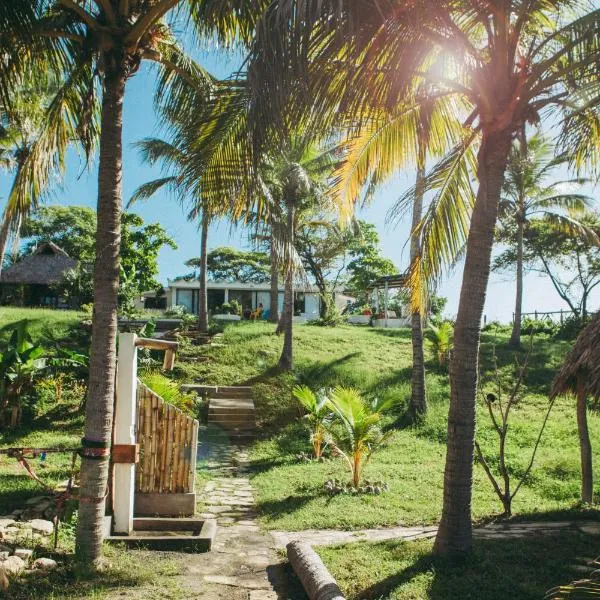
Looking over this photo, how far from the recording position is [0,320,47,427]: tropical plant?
39.9 feet

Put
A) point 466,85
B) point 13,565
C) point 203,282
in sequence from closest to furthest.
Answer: point 13,565
point 466,85
point 203,282

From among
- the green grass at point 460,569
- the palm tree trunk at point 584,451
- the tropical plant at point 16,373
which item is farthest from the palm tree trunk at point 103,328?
the tropical plant at point 16,373

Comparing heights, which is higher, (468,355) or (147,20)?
(147,20)

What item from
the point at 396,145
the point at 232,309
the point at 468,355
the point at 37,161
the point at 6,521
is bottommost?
the point at 6,521

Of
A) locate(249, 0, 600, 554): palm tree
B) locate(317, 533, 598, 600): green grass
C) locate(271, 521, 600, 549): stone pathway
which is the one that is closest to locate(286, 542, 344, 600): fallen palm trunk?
locate(317, 533, 598, 600): green grass

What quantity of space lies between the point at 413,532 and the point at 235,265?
36.2 m

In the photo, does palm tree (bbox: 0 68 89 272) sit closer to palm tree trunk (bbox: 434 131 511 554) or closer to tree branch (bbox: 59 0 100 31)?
tree branch (bbox: 59 0 100 31)

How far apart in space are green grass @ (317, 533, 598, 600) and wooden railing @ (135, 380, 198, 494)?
203 cm

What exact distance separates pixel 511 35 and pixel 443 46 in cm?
60

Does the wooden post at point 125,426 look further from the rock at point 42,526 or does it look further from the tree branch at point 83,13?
the tree branch at point 83,13

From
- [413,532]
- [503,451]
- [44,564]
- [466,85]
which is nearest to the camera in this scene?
[44,564]

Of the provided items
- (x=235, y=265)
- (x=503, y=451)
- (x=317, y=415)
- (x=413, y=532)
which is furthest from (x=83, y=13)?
(x=235, y=265)

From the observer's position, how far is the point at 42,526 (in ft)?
19.7

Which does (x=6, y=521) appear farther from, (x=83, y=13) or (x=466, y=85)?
(x=466, y=85)
